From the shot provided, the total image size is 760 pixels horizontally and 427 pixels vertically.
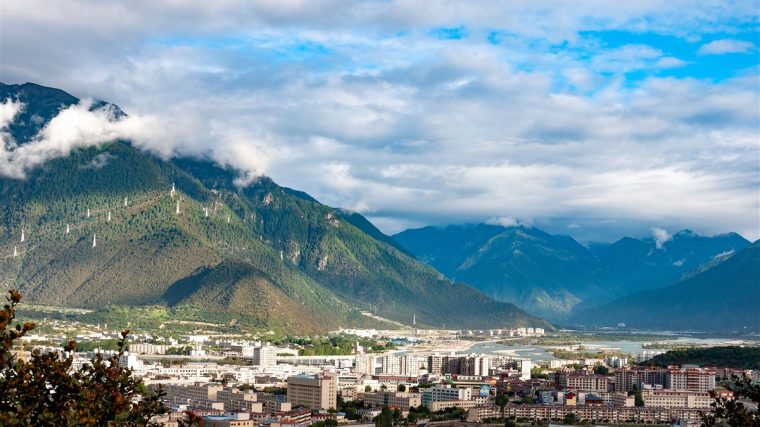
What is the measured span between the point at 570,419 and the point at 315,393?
1931 cm

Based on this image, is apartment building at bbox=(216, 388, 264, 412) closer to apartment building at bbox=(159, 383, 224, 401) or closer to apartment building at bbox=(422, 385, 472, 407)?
apartment building at bbox=(159, 383, 224, 401)

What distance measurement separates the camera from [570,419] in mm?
83812

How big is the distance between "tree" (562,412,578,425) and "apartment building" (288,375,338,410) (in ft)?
56.5

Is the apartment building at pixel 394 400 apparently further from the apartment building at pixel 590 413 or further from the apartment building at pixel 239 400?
the apartment building at pixel 239 400

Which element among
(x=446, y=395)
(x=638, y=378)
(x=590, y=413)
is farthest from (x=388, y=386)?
(x=590, y=413)

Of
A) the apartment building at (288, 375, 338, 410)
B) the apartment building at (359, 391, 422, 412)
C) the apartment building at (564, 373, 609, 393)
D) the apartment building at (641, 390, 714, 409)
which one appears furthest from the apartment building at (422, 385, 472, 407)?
the apartment building at (564, 373, 609, 393)

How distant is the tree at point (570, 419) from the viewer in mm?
83319

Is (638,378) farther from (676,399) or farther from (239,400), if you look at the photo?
(239,400)

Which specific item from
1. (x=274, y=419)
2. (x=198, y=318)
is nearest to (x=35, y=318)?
(x=198, y=318)

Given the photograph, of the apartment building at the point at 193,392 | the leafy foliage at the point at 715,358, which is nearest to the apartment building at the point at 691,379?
the leafy foliage at the point at 715,358

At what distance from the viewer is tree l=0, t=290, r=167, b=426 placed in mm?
15602

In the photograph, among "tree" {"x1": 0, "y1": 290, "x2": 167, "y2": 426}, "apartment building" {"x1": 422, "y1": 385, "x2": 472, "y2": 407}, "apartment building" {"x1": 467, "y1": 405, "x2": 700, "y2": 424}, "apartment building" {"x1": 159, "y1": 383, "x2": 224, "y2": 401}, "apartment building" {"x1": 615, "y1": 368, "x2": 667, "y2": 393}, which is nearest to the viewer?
"tree" {"x1": 0, "y1": 290, "x2": 167, "y2": 426}

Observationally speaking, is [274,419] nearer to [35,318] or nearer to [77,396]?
[77,396]

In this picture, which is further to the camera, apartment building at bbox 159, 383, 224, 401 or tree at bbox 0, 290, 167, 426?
apartment building at bbox 159, 383, 224, 401
